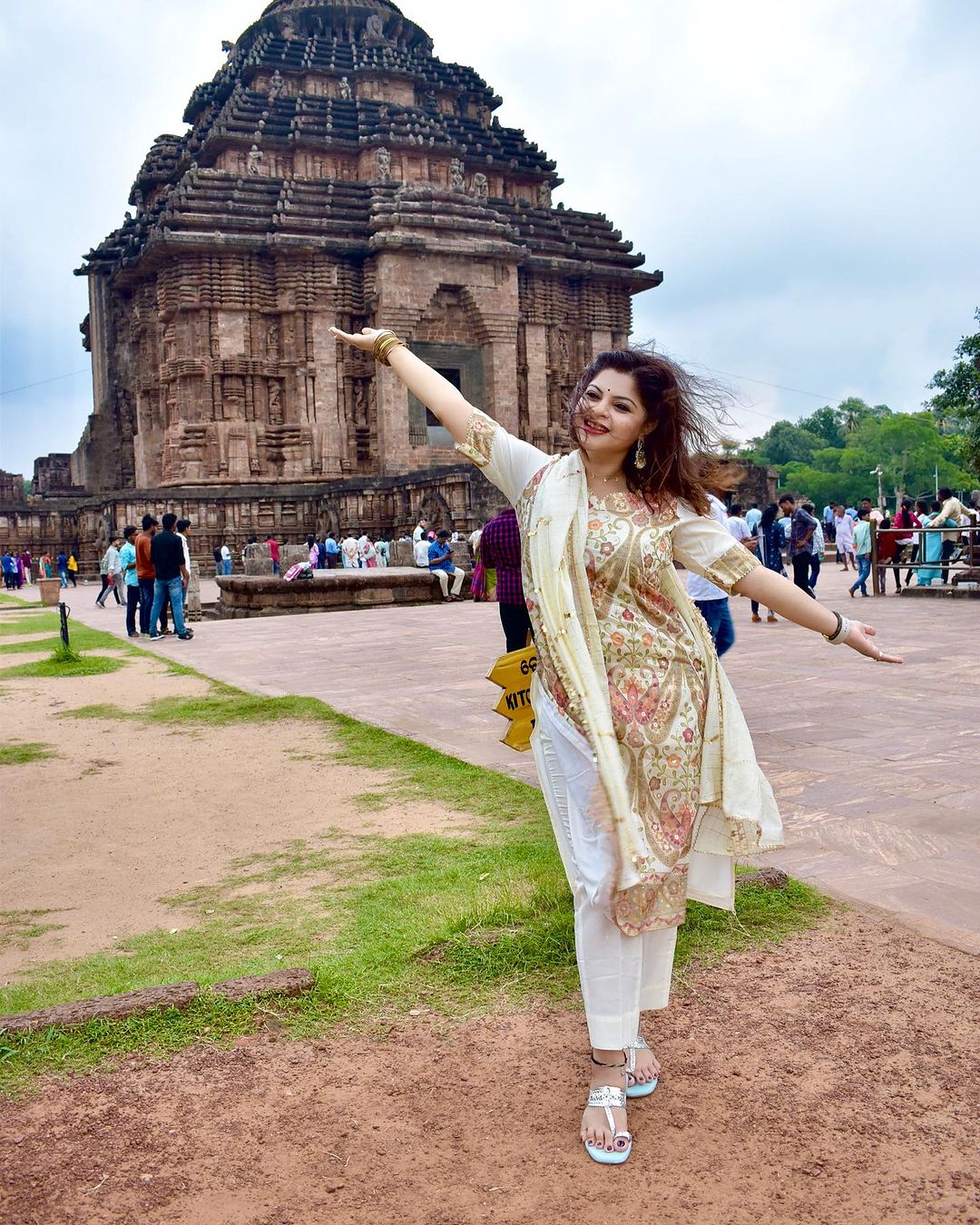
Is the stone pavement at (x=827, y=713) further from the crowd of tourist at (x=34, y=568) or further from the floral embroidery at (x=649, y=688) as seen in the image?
the crowd of tourist at (x=34, y=568)

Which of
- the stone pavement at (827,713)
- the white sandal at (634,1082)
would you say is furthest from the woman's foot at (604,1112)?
the stone pavement at (827,713)

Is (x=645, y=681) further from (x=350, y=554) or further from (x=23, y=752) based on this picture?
(x=350, y=554)

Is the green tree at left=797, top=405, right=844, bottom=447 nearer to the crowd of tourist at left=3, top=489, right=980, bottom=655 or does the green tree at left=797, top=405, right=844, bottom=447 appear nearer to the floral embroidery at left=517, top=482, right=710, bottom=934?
the crowd of tourist at left=3, top=489, right=980, bottom=655

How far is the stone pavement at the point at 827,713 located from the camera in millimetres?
3773

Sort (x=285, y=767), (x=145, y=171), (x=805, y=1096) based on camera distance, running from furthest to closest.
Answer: (x=145, y=171), (x=285, y=767), (x=805, y=1096)

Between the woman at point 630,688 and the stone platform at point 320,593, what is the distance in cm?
1520

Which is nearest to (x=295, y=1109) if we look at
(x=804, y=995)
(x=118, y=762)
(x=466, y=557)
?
(x=804, y=995)

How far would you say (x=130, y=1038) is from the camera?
273 centimetres

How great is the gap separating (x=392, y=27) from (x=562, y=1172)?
144 ft

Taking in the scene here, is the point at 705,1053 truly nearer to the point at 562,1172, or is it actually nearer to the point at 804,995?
the point at 804,995

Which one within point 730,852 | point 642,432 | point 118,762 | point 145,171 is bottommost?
point 118,762

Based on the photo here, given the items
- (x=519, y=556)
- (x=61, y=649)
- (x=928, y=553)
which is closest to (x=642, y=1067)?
(x=519, y=556)

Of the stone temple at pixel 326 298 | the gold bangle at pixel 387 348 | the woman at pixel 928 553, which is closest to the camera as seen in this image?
the gold bangle at pixel 387 348

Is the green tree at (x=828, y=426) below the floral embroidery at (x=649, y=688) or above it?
above
